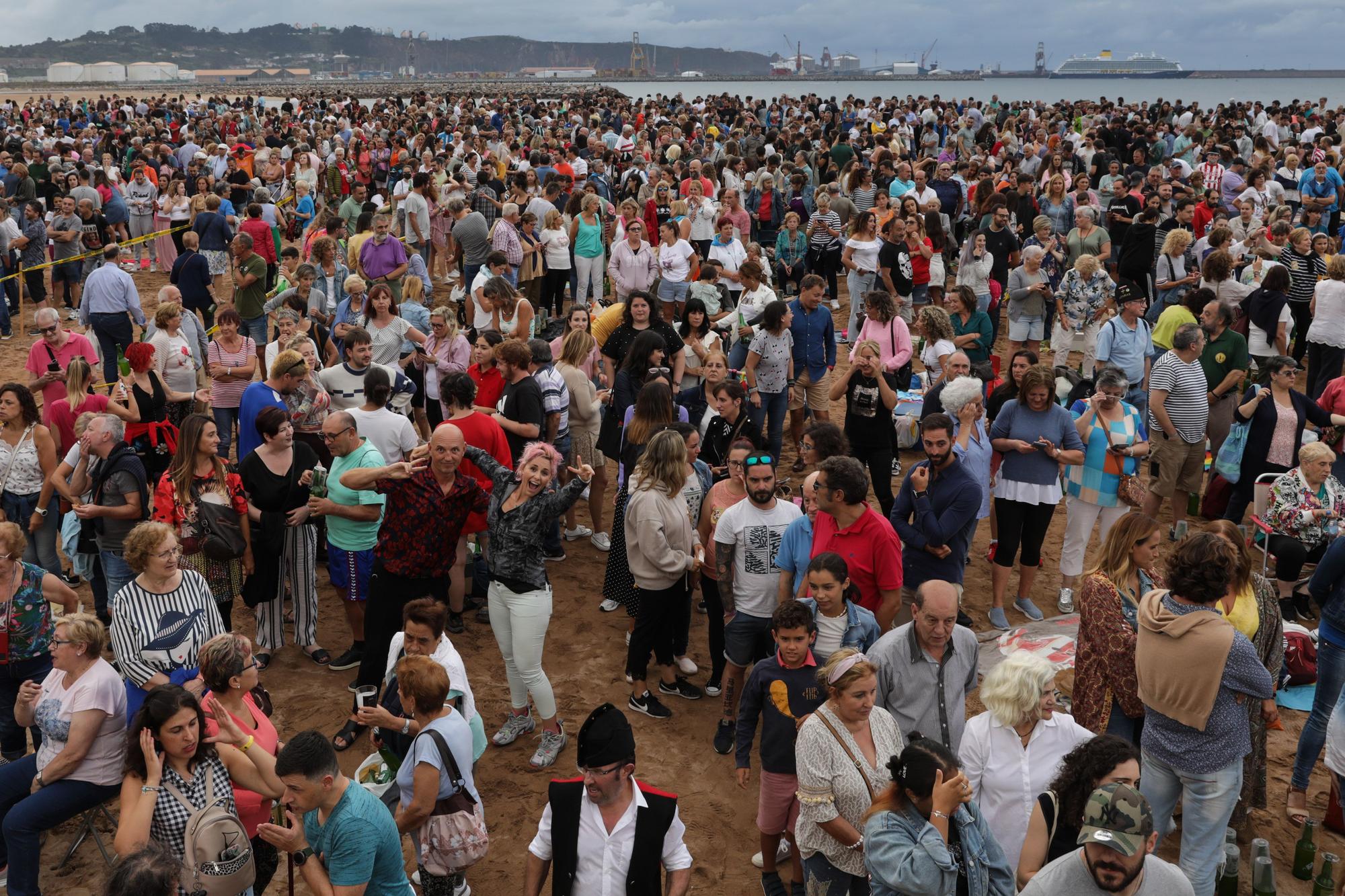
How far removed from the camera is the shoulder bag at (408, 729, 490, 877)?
13.6 feet

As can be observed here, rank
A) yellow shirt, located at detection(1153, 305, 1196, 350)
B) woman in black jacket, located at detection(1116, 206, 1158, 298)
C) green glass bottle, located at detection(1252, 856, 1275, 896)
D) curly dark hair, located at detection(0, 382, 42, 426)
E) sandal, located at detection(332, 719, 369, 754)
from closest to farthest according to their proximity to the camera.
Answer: green glass bottle, located at detection(1252, 856, 1275, 896), sandal, located at detection(332, 719, 369, 754), curly dark hair, located at detection(0, 382, 42, 426), yellow shirt, located at detection(1153, 305, 1196, 350), woman in black jacket, located at detection(1116, 206, 1158, 298)

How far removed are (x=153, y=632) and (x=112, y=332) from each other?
6955 millimetres

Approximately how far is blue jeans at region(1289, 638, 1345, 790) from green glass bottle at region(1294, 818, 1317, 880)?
42 centimetres

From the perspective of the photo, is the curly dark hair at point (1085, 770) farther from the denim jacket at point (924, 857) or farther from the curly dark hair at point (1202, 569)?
the curly dark hair at point (1202, 569)

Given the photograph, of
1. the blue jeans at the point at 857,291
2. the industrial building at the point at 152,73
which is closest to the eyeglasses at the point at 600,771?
the blue jeans at the point at 857,291

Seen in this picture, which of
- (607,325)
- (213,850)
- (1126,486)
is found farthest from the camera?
(607,325)

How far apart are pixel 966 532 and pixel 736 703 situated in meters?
1.61

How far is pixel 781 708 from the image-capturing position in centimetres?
443

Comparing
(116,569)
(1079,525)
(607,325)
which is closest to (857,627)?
(1079,525)

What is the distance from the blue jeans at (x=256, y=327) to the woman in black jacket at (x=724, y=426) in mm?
5920

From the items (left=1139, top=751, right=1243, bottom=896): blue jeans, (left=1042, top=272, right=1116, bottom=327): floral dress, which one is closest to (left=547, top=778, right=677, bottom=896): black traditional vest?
(left=1139, top=751, right=1243, bottom=896): blue jeans

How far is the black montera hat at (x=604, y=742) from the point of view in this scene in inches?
135

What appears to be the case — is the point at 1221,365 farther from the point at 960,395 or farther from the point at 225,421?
the point at 225,421

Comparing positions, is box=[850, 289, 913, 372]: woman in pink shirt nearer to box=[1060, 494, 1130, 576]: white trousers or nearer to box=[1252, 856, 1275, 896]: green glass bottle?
box=[1060, 494, 1130, 576]: white trousers
